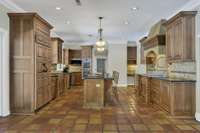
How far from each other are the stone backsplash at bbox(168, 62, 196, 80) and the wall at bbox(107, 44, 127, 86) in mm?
5656

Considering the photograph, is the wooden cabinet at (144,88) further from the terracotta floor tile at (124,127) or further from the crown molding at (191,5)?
the terracotta floor tile at (124,127)

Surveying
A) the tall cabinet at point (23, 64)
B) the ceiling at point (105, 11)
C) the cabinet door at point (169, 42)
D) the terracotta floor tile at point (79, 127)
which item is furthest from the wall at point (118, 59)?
the terracotta floor tile at point (79, 127)

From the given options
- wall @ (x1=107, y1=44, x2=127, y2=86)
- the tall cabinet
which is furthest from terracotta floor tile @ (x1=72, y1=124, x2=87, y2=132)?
wall @ (x1=107, y1=44, x2=127, y2=86)

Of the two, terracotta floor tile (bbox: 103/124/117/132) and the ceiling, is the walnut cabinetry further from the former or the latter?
the ceiling

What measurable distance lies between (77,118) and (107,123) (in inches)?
31.6

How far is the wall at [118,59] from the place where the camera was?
1213cm

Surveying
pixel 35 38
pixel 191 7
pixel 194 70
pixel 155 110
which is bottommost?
pixel 155 110

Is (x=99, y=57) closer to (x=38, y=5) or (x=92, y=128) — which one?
(x=38, y=5)

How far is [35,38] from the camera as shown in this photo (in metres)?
5.19

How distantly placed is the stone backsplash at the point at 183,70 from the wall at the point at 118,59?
566 cm

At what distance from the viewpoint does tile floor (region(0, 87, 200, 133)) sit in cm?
390

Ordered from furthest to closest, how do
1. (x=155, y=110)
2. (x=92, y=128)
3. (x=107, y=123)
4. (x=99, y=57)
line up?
(x=99, y=57), (x=155, y=110), (x=107, y=123), (x=92, y=128)

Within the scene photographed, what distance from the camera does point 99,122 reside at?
4438 mm

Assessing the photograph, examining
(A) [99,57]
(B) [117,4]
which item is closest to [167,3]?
(B) [117,4]
